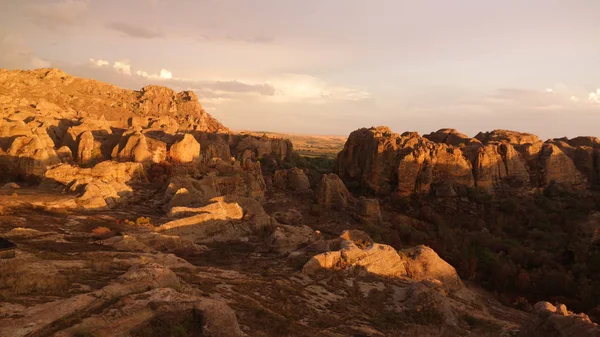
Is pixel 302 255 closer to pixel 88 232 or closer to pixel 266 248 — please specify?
pixel 266 248

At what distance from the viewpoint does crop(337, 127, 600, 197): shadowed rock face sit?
182 feet

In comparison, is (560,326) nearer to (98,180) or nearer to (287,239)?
(287,239)

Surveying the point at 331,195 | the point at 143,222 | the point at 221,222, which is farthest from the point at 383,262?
the point at 331,195

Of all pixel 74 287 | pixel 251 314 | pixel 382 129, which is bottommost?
pixel 251 314

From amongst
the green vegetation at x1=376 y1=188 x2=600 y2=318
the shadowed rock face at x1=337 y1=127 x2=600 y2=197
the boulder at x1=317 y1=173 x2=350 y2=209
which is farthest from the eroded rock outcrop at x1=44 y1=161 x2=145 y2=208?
the shadowed rock face at x1=337 y1=127 x2=600 y2=197

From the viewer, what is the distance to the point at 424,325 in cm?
1546

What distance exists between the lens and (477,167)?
55719 millimetres

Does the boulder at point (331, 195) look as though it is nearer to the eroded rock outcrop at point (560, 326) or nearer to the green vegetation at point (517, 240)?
the green vegetation at point (517, 240)

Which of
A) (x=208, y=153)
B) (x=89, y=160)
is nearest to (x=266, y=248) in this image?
(x=89, y=160)

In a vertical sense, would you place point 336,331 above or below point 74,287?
below

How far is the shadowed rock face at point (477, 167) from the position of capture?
55.3 m

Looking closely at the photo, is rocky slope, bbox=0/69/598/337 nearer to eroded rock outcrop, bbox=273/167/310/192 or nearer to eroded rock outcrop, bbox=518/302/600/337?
eroded rock outcrop, bbox=518/302/600/337

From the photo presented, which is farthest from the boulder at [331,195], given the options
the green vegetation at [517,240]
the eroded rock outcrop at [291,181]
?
the green vegetation at [517,240]

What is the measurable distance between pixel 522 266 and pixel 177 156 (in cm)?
4004
